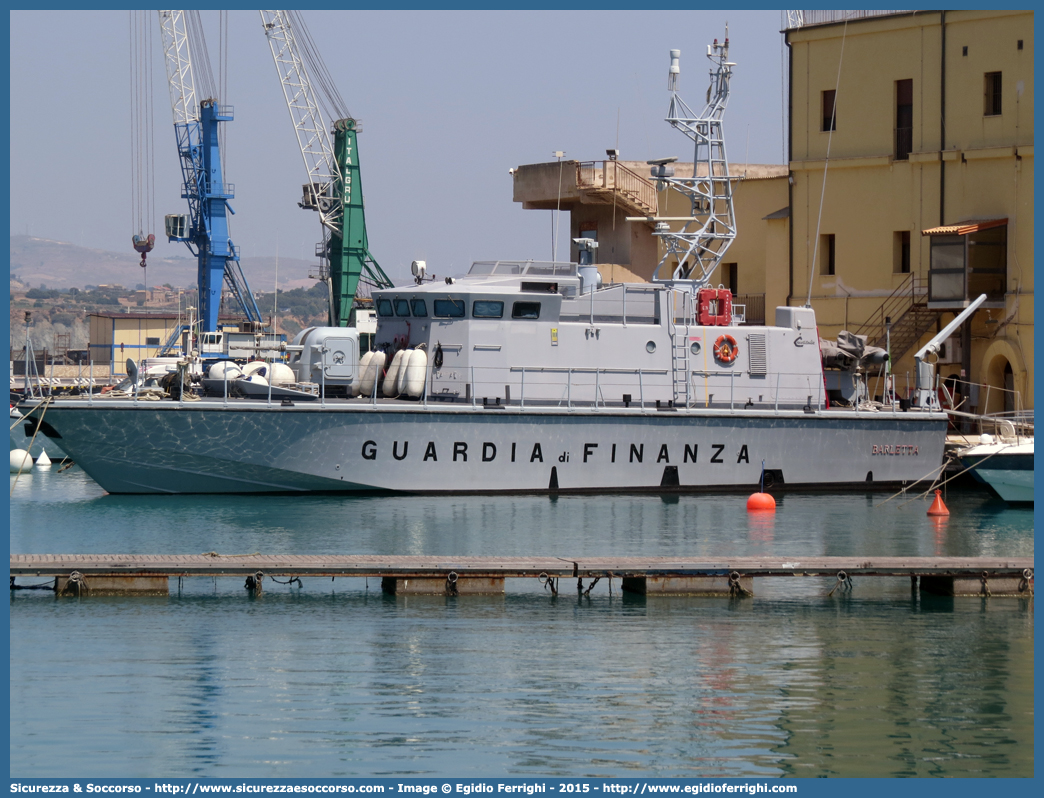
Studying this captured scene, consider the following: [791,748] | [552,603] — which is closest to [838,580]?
[552,603]

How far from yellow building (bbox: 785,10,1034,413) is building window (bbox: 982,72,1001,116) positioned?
0.08 ft

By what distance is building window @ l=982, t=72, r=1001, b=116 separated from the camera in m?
33.3

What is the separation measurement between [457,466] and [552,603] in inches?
354

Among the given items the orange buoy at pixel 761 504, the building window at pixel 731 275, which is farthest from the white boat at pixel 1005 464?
the building window at pixel 731 275

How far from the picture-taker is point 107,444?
950 inches

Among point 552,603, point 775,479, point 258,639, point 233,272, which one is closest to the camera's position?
point 258,639

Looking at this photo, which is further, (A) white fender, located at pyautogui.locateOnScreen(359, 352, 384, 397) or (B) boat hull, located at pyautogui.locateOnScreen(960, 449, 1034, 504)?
(B) boat hull, located at pyautogui.locateOnScreen(960, 449, 1034, 504)

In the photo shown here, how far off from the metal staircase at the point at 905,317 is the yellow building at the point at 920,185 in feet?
0.14

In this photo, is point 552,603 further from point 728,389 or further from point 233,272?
point 233,272

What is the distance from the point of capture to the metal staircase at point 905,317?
114 ft

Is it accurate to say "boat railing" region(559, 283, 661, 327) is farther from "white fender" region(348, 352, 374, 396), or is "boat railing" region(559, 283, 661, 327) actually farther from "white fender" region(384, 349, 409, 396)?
"white fender" region(348, 352, 374, 396)

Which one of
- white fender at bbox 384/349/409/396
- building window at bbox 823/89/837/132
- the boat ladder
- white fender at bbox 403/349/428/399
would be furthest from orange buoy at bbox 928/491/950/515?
building window at bbox 823/89/837/132

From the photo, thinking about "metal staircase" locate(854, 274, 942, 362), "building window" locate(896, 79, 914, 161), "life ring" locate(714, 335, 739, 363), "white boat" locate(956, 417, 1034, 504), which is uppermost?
"building window" locate(896, 79, 914, 161)

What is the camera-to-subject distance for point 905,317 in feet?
115
